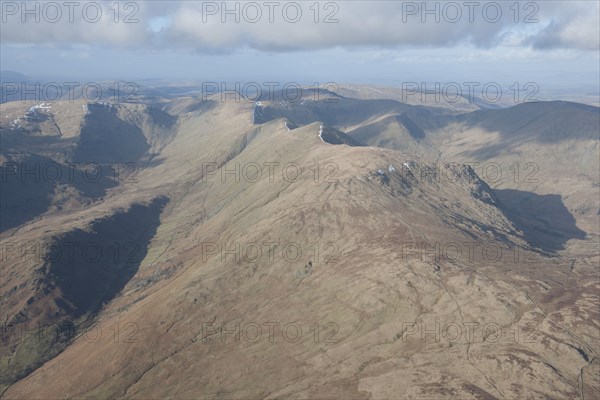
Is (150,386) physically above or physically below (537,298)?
below

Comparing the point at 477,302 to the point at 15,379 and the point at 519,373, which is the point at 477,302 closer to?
the point at 519,373

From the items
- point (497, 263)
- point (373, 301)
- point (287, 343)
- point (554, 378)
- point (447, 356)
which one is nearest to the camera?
point (554, 378)

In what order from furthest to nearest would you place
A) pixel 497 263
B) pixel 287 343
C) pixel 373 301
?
pixel 497 263 < pixel 373 301 < pixel 287 343

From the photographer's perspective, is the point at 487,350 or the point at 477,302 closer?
the point at 487,350

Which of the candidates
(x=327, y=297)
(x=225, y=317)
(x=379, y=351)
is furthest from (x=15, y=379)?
(x=379, y=351)

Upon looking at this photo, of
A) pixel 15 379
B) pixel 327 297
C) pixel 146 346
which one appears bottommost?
pixel 15 379

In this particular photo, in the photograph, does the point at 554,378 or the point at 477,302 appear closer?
the point at 554,378

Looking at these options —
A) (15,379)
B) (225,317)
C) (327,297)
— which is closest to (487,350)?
(327,297)

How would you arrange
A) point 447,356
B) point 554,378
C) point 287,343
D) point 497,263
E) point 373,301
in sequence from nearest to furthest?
point 554,378
point 447,356
point 287,343
point 373,301
point 497,263

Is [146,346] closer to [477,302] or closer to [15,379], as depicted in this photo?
[15,379]
